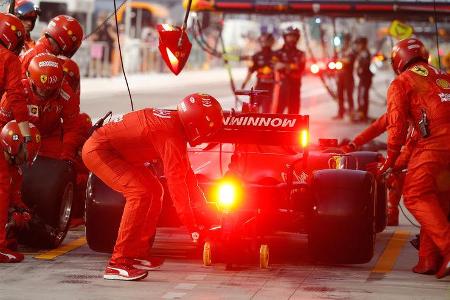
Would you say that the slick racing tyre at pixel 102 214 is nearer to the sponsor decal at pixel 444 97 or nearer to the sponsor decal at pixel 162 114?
the sponsor decal at pixel 162 114

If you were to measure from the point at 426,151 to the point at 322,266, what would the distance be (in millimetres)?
1283

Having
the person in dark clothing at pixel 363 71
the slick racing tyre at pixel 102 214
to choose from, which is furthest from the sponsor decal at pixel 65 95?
the person in dark clothing at pixel 363 71

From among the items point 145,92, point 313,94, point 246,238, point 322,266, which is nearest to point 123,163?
point 246,238

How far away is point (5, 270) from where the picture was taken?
1032 centimetres

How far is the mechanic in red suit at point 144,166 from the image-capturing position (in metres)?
9.75

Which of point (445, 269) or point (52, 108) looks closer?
point (445, 269)

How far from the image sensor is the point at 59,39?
13.3 m

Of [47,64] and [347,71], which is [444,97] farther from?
[347,71]

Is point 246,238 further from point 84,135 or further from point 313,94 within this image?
point 313,94

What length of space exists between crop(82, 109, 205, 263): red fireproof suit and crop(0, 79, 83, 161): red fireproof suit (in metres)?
1.73

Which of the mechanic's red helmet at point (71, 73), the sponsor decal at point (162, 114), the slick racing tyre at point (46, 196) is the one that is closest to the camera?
the sponsor decal at point (162, 114)

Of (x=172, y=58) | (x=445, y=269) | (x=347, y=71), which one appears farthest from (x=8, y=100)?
(x=347, y=71)

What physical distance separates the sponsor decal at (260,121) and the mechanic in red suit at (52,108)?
63.4 inches

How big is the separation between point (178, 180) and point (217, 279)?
3.16 feet
